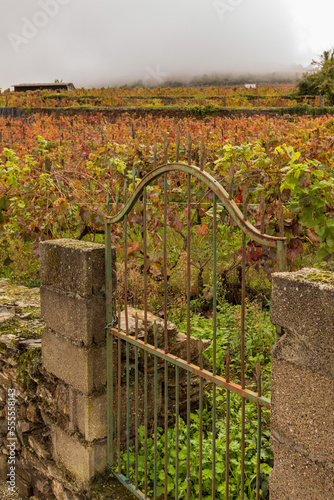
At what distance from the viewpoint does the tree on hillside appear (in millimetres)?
23672

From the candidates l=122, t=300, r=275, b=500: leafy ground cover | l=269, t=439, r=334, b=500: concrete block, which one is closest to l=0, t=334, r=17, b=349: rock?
l=122, t=300, r=275, b=500: leafy ground cover

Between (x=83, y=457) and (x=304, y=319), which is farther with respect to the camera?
(x=83, y=457)

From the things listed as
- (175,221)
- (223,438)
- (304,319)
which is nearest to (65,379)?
(223,438)

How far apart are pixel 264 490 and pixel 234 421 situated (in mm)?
654

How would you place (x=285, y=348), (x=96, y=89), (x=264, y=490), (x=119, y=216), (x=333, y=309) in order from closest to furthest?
(x=333, y=309)
(x=285, y=348)
(x=264, y=490)
(x=119, y=216)
(x=96, y=89)

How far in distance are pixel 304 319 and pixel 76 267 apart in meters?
1.62

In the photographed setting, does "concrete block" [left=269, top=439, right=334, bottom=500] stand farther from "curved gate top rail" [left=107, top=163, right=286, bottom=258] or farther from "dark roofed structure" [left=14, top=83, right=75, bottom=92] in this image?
"dark roofed structure" [left=14, top=83, right=75, bottom=92]

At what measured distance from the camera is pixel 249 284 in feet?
16.9

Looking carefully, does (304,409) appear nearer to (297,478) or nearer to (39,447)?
(297,478)

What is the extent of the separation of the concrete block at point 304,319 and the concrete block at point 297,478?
0.34 meters

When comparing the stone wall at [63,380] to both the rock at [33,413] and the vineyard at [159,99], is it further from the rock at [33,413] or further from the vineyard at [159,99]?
the vineyard at [159,99]

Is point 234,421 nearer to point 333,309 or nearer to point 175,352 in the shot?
point 175,352

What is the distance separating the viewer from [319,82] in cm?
2377

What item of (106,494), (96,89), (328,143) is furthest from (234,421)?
(96,89)
